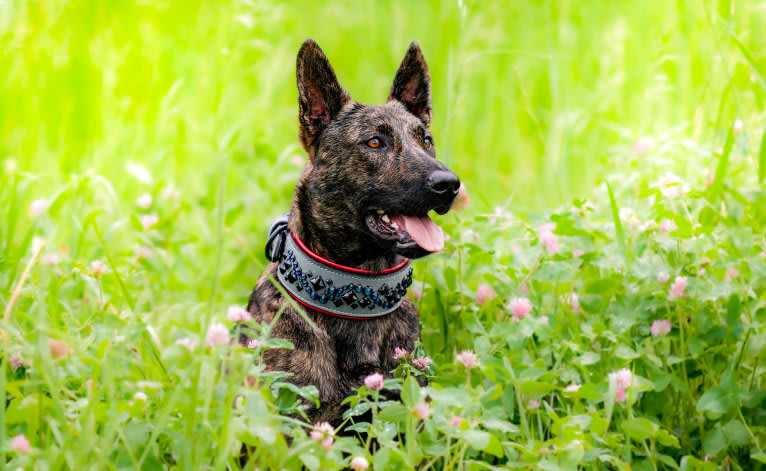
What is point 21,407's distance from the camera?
2283mm

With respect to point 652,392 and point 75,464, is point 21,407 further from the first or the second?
point 652,392

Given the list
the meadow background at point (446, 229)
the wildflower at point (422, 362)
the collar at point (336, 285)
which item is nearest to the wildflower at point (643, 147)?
the meadow background at point (446, 229)

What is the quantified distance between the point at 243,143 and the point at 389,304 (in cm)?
341

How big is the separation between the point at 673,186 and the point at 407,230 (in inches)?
52.6

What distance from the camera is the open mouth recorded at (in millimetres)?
2756

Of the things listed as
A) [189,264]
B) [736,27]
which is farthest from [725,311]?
[189,264]

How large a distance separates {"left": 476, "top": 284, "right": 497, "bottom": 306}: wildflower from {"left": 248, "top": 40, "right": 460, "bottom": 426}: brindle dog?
0.49 metres

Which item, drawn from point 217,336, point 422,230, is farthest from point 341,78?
point 217,336

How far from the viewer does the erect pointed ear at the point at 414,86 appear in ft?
10.8

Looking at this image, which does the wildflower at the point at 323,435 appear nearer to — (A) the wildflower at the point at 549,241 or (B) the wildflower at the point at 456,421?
(B) the wildflower at the point at 456,421

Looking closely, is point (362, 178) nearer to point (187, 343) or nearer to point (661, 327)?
point (187, 343)

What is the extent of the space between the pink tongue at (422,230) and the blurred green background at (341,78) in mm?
1712

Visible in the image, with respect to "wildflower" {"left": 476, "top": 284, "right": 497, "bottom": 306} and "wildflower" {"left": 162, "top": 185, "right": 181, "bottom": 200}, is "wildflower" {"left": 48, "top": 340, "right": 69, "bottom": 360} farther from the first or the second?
"wildflower" {"left": 162, "top": 185, "right": 181, "bottom": 200}

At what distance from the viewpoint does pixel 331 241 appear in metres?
2.88
